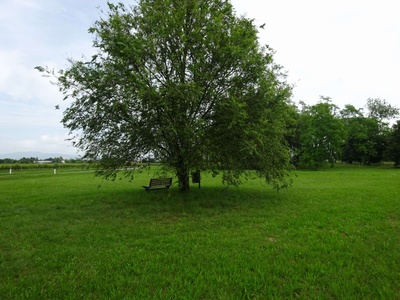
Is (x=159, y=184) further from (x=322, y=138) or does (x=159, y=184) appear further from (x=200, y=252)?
(x=322, y=138)

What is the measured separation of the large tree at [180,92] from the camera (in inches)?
388

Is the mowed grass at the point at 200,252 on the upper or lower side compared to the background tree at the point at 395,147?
lower

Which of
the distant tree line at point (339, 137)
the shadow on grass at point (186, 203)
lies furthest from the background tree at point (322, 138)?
the shadow on grass at point (186, 203)

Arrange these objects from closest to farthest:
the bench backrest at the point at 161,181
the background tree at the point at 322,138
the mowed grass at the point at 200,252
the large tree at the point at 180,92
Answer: the mowed grass at the point at 200,252, the large tree at the point at 180,92, the bench backrest at the point at 161,181, the background tree at the point at 322,138

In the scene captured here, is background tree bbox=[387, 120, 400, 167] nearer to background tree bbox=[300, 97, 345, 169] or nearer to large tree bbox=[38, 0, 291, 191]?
background tree bbox=[300, 97, 345, 169]

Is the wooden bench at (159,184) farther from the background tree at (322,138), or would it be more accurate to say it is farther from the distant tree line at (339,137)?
the background tree at (322,138)

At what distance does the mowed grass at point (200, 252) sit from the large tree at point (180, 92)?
236 cm

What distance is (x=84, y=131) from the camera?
36.6ft

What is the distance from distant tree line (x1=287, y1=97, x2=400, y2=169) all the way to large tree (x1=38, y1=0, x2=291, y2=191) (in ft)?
102

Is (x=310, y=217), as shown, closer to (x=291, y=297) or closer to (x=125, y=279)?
(x=291, y=297)

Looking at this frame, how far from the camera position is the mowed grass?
4.35 meters

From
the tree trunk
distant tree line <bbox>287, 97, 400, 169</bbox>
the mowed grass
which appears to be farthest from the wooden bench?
distant tree line <bbox>287, 97, 400, 169</bbox>

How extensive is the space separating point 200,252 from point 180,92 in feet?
18.3

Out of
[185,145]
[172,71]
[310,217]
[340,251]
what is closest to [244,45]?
[172,71]
